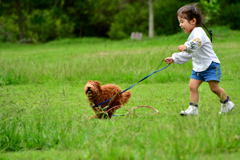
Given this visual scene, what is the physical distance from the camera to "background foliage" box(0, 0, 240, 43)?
29031 millimetres

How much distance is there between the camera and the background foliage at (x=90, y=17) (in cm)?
2903

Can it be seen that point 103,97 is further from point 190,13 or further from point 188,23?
point 190,13

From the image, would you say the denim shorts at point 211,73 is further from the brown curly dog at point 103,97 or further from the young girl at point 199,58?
the brown curly dog at point 103,97

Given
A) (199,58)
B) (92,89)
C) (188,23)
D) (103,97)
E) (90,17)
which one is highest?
(90,17)

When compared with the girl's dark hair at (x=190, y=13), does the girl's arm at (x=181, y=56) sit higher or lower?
lower

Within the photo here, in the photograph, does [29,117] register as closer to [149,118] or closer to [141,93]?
[149,118]

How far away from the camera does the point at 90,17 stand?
36531mm

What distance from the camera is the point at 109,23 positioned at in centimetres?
3828

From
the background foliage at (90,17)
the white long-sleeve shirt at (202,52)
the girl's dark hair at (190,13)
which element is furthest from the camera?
the background foliage at (90,17)

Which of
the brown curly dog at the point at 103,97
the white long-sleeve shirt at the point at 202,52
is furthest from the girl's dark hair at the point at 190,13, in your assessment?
the brown curly dog at the point at 103,97

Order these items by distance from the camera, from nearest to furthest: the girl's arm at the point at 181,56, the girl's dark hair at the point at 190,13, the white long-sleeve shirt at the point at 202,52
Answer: the white long-sleeve shirt at the point at 202,52
the girl's dark hair at the point at 190,13
the girl's arm at the point at 181,56

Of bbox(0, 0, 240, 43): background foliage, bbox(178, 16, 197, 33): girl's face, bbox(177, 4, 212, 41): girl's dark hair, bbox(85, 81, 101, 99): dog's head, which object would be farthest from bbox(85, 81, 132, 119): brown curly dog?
bbox(0, 0, 240, 43): background foliage

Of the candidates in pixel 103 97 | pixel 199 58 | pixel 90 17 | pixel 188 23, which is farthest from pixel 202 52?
pixel 90 17

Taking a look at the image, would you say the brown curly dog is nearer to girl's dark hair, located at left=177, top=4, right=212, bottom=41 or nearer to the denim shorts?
Answer: the denim shorts
